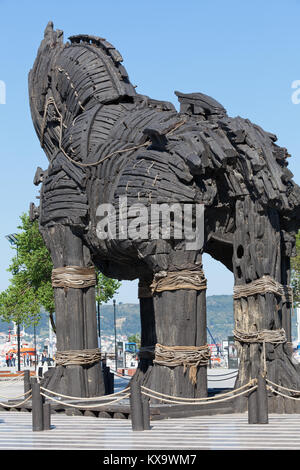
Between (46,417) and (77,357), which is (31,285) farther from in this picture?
(46,417)

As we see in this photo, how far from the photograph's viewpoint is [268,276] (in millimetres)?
12547

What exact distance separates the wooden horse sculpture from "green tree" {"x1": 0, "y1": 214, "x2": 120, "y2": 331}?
1129 centimetres

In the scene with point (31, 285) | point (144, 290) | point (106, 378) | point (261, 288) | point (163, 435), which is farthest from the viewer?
point (31, 285)

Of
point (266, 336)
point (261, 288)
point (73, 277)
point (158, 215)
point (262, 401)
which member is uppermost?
point (158, 215)

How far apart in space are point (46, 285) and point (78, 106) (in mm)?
12215

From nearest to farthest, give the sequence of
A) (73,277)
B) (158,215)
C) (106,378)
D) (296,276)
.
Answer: (158,215) < (73,277) < (106,378) < (296,276)

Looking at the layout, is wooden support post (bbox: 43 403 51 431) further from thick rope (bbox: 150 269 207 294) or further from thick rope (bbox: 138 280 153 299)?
thick rope (bbox: 138 280 153 299)

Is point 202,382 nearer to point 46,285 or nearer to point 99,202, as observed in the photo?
point 99,202

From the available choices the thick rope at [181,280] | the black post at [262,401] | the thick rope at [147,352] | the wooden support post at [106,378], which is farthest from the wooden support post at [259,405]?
Answer: the wooden support post at [106,378]

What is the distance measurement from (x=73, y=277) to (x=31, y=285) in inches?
499

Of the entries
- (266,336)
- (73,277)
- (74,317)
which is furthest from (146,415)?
(73,277)

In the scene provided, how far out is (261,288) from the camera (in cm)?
1244

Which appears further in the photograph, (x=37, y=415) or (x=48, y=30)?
(x=48, y=30)
